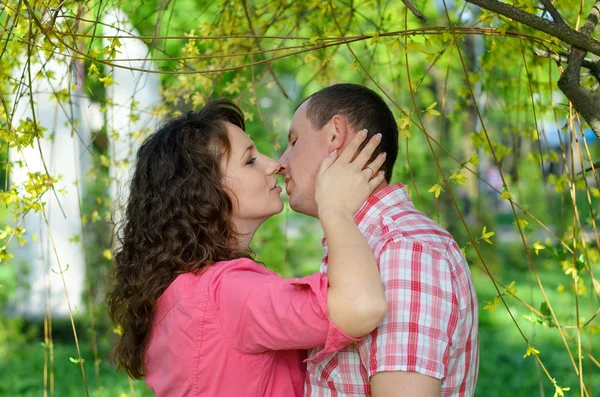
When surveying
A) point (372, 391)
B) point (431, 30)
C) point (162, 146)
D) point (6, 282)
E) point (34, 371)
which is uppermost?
point (431, 30)

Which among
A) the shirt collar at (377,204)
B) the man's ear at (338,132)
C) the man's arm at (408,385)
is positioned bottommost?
the man's arm at (408,385)

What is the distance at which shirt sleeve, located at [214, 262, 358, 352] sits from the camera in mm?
1526

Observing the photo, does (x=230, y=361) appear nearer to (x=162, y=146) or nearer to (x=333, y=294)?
(x=333, y=294)

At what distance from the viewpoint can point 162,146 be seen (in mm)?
2016

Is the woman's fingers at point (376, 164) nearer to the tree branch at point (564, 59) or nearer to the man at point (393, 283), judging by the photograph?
the man at point (393, 283)

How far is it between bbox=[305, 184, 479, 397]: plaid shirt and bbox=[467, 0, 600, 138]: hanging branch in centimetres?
49

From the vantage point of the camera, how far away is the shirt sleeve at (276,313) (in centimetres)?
153

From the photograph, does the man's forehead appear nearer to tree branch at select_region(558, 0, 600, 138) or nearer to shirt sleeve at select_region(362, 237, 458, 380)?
shirt sleeve at select_region(362, 237, 458, 380)

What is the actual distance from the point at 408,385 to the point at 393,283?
0.69 ft

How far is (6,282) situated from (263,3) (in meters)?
4.56

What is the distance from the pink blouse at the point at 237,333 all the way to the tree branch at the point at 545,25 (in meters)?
0.75

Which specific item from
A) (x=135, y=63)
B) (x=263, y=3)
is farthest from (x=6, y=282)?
(x=263, y=3)

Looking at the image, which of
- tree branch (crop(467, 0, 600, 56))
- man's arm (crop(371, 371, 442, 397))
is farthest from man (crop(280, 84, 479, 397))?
tree branch (crop(467, 0, 600, 56))

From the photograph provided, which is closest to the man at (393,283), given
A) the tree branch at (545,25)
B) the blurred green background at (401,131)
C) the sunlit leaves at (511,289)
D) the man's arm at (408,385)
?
the man's arm at (408,385)
